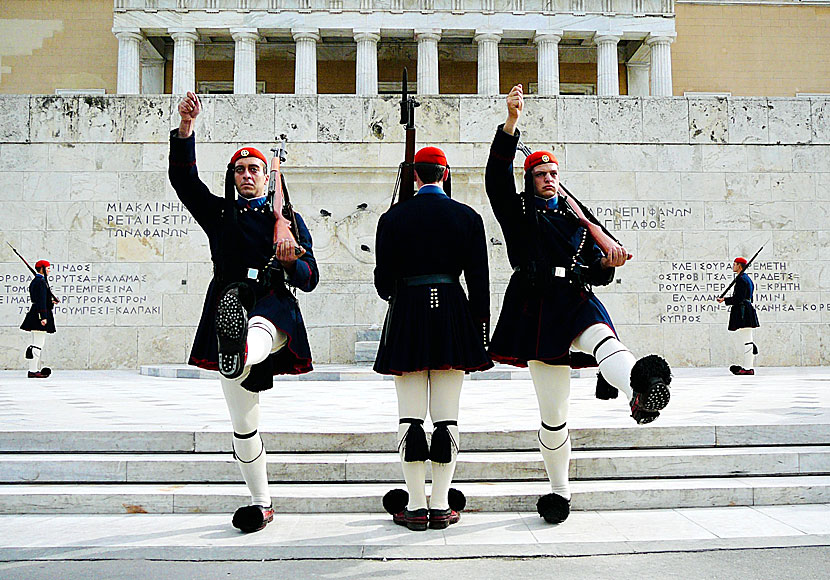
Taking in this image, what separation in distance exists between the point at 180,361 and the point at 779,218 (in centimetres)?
1133

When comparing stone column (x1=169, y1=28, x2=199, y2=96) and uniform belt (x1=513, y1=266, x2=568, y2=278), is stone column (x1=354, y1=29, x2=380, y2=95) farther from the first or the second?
uniform belt (x1=513, y1=266, x2=568, y2=278)

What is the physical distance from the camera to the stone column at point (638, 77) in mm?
39969

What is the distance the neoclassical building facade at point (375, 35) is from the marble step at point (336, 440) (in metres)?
30.1

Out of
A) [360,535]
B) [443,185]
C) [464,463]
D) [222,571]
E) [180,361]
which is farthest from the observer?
[180,361]

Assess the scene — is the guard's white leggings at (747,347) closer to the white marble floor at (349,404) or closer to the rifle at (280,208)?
the white marble floor at (349,404)

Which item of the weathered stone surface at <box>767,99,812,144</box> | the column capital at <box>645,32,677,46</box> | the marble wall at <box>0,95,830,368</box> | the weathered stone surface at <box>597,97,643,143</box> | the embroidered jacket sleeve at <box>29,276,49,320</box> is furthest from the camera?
the column capital at <box>645,32,677,46</box>

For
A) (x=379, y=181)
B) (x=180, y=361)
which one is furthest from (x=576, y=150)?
(x=180, y=361)

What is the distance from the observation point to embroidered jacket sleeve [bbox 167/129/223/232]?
430cm

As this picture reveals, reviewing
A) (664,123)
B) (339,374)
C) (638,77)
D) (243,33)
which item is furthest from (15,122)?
(638,77)

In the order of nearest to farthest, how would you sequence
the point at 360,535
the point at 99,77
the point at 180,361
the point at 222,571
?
the point at 222,571 → the point at 360,535 → the point at 180,361 → the point at 99,77

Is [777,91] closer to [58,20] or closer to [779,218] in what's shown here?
[779,218]

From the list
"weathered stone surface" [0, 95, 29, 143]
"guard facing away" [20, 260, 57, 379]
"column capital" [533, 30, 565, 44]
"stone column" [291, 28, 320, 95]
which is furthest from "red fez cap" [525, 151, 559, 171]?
"column capital" [533, 30, 565, 44]

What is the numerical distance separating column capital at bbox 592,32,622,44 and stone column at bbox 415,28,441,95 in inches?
282

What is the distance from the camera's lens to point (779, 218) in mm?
14977
